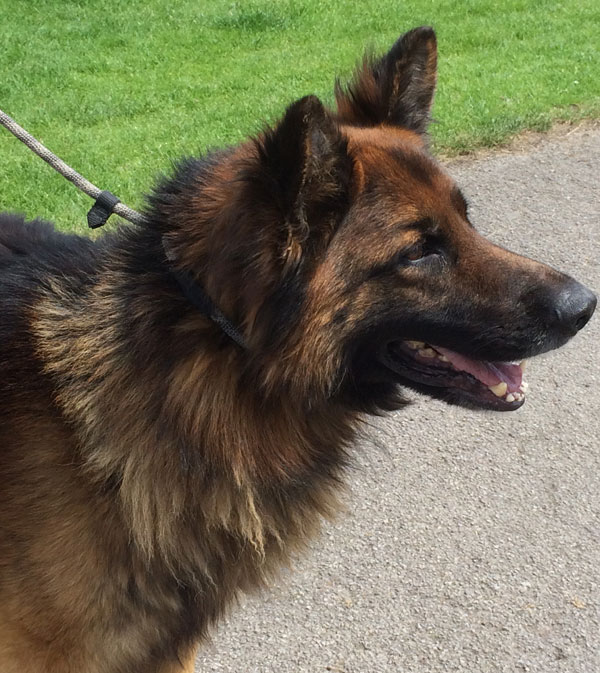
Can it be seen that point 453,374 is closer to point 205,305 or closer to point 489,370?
point 489,370

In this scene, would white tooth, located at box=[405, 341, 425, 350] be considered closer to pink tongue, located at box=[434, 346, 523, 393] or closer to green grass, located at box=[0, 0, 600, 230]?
pink tongue, located at box=[434, 346, 523, 393]

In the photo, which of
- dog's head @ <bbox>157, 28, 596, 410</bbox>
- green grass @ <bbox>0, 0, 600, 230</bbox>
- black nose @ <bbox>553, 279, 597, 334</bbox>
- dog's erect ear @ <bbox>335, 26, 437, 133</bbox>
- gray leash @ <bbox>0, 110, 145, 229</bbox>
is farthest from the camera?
green grass @ <bbox>0, 0, 600, 230</bbox>

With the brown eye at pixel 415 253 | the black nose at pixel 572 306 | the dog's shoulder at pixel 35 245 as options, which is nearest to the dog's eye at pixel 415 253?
the brown eye at pixel 415 253

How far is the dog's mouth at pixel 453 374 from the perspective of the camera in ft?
7.14

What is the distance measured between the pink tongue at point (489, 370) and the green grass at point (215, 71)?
3.21m

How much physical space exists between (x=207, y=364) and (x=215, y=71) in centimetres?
617

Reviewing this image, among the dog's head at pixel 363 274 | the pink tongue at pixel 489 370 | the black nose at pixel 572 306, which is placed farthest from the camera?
the pink tongue at pixel 489 370

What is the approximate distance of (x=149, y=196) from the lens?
221cm

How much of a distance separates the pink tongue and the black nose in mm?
252

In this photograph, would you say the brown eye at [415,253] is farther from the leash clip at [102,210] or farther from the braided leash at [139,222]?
the leash clip at [102,210]

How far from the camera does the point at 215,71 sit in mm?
7504

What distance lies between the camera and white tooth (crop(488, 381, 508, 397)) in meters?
2.29

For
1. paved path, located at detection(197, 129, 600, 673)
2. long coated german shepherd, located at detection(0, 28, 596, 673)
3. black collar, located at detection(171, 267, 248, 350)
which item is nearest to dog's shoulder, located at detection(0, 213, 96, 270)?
long coated german shepherd, located at detection(0, 28, 596, 673)

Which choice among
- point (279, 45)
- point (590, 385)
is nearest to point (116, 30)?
point (279, 45)
